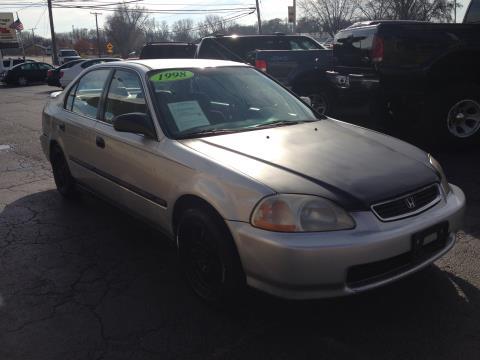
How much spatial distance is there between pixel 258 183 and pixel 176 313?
40.4 inches

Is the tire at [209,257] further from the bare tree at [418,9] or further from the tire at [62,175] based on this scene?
the bare tree at [418,9]

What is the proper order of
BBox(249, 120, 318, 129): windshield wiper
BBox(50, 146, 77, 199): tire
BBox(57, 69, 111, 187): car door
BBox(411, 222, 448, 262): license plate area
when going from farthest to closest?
BBox(50, 146, 77, 199): tire → BBox(57, 69, 111, 187): car door → BBox(249, 120, 318, 129): windshield wiper → BBox(411, 222, 448, 262): license plate area

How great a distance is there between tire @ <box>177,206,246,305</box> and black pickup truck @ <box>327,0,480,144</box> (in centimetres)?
457

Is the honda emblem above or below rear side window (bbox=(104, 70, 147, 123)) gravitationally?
below

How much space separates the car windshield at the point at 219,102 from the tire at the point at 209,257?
71cm

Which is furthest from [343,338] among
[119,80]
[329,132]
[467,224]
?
[119,80]

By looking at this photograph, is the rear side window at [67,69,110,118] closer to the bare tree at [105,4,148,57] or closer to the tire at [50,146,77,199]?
the tire at [50,146,77,199]

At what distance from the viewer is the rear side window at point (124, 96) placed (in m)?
3.81

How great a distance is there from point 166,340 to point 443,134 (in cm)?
522

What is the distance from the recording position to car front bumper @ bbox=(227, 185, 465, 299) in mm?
2510

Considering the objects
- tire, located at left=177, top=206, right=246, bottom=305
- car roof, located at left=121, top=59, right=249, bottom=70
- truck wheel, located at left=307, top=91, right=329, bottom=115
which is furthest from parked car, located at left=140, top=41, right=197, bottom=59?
tire, located at left=177, top=206, right=246, bottom=305

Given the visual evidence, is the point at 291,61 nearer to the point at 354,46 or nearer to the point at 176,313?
the point at 354,46

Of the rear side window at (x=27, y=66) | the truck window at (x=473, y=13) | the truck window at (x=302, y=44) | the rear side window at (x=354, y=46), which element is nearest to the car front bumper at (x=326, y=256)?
the rear side window at (x=354, y=46)

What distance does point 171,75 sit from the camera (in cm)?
385
